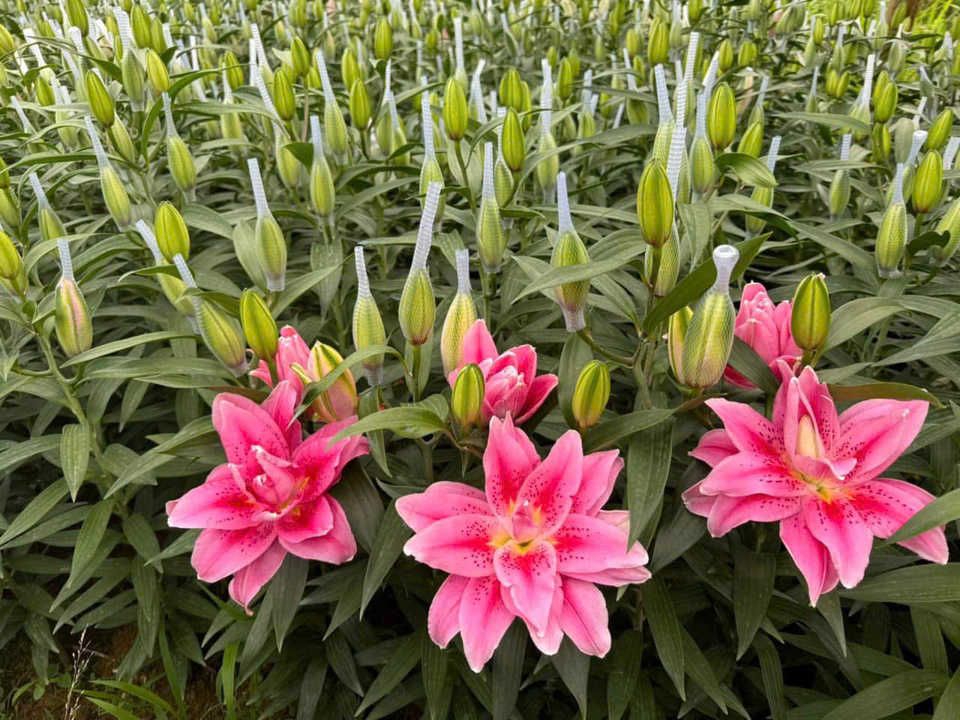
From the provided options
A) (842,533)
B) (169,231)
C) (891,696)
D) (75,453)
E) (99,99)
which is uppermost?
(99,99)

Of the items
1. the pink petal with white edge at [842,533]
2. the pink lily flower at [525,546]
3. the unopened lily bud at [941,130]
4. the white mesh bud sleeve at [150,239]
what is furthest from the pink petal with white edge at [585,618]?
the unopened lily bud at [941,130]

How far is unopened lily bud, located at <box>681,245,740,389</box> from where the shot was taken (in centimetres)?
77

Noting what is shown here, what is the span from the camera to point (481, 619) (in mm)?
807

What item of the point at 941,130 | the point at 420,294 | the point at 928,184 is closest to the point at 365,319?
the point at 420,294

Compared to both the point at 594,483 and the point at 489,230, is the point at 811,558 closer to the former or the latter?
the point at 594,483

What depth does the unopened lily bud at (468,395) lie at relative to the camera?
0.83 metres

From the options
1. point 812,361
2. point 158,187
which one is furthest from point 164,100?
point 812,361

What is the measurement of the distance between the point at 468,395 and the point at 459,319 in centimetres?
13

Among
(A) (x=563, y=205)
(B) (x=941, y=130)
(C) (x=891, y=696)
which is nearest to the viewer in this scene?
(A) (x=563, y=205)

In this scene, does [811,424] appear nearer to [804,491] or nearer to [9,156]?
[804,491]

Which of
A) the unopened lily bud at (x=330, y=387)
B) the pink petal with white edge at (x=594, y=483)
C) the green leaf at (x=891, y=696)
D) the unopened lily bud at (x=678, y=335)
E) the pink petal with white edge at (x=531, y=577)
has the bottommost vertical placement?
the green leaf at (x=891, y=696)

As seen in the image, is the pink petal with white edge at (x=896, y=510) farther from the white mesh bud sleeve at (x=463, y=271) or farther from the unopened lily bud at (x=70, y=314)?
the unopened lily bud at (x=70, y=314)

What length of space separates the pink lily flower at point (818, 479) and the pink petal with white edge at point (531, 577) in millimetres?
182

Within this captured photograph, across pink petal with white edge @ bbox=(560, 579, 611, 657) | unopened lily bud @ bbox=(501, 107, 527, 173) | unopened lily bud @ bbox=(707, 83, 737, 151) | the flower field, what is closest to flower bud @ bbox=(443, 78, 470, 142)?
the flower field
